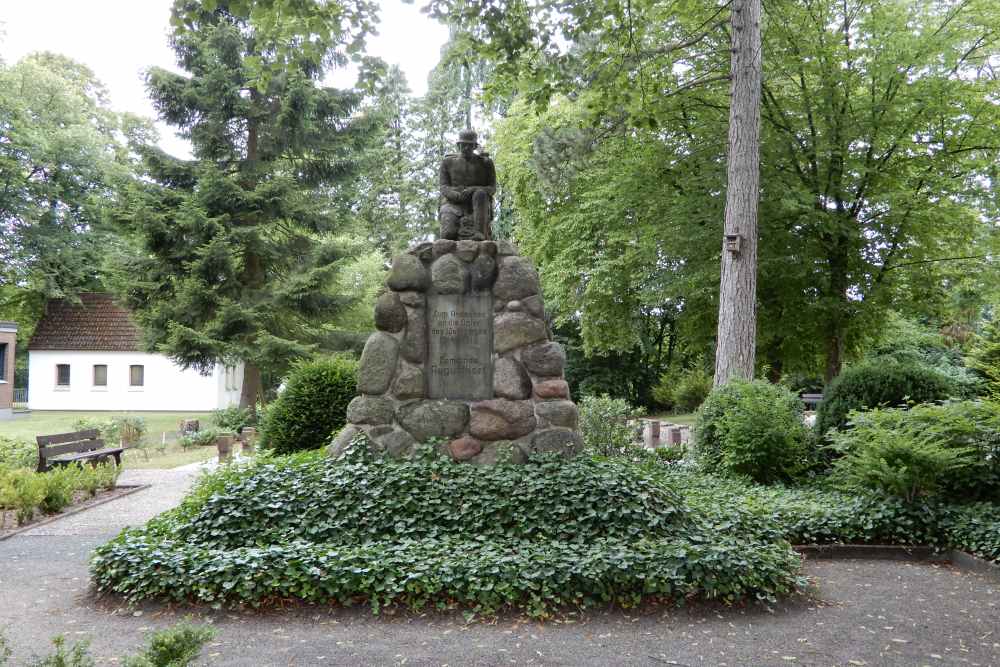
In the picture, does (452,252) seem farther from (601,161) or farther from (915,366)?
(601,161)

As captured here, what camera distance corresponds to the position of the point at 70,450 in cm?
1188

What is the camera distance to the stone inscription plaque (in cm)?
796

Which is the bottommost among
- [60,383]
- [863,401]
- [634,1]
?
[60,383]

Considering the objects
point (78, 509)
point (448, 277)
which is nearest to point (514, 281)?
point (448, 277)

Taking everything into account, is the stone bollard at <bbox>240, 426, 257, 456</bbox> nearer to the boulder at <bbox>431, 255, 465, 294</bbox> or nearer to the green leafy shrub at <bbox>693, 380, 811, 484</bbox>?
the boulder at <bbox>431, 255, 465, 294</bbox>

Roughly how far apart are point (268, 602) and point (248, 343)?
17176mm

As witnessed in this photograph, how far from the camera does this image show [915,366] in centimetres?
1080

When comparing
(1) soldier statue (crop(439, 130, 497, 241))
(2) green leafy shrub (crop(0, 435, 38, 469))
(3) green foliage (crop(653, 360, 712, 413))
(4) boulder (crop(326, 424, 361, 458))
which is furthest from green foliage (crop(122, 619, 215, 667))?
(3) green foliage (crop(653, 360, 712, 413))

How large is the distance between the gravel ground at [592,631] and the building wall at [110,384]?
3107 centimetres

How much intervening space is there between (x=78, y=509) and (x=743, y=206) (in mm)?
10748

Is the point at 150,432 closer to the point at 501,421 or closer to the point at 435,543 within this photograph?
the point at 501,421

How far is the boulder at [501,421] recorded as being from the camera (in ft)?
25.1

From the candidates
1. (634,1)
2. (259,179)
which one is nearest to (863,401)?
(634,1)

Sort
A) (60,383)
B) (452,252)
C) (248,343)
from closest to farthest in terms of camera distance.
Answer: (452,252) → (248,343) → (60,383)
